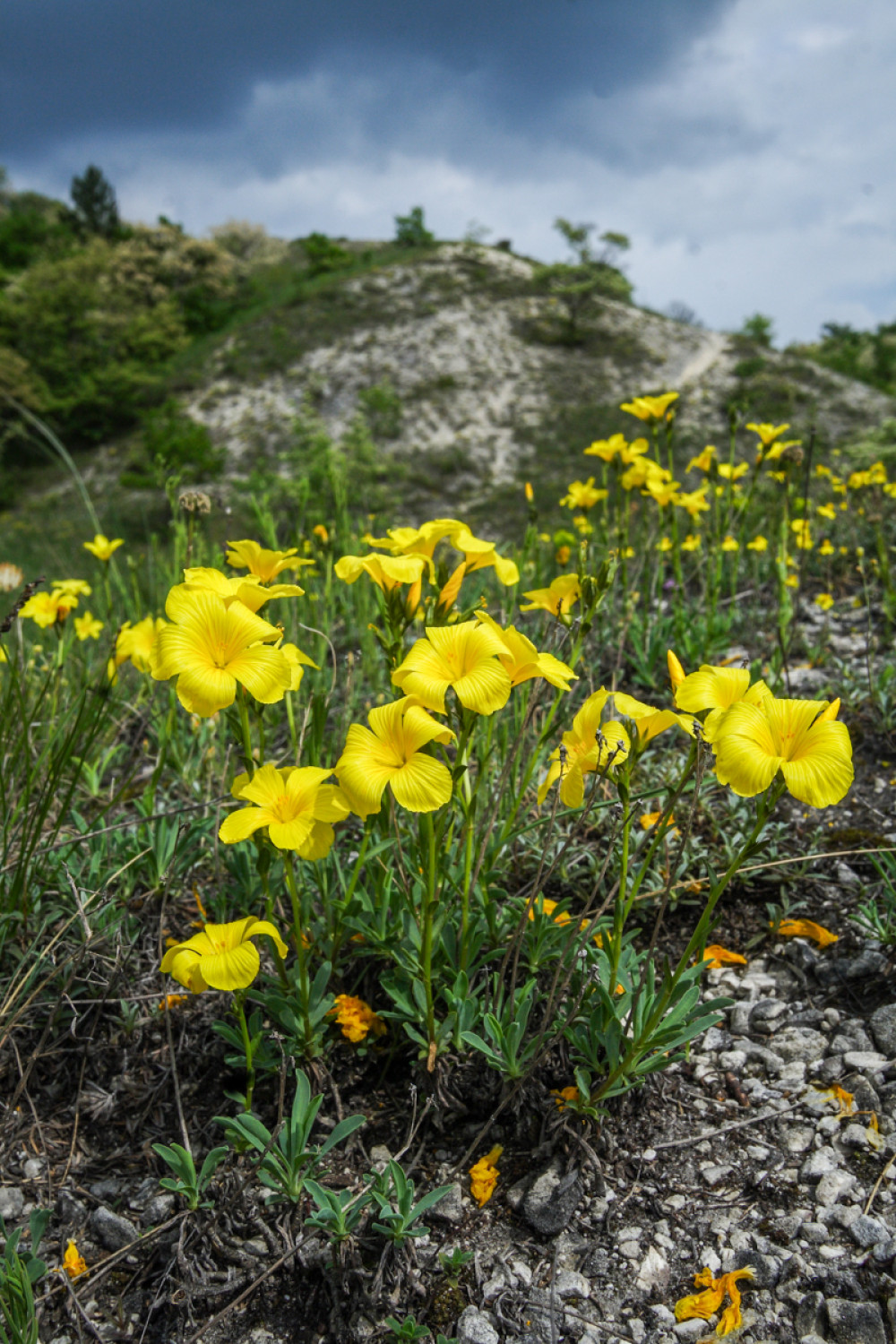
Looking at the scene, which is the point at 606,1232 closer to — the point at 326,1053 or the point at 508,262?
the point at 326,1053

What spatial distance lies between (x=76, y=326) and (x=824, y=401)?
19.4 meters

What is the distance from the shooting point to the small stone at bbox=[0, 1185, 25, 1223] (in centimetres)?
161

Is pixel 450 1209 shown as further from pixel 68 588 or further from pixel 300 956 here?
pixel 68 588

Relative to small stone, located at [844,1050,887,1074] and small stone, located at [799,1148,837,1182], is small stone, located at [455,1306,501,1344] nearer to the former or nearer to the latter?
small stone, located at [799,1148,837,1182]

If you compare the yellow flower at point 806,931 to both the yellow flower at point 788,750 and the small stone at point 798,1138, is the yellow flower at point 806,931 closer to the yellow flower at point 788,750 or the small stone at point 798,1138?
the small stone at point 798,1138

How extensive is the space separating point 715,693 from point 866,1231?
41.0 inches

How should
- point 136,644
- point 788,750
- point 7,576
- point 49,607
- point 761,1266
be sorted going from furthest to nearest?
1. point 49,607
2. point 7,576
3. point 136,644
4. point 761,1266
5. point 788,750

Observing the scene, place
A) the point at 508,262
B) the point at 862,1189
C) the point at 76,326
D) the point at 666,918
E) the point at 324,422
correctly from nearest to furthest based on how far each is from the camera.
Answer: the point at 862,1189 < the point at 666,918 < the point at 324,422 < the point at 76,326 < the point at 508,262

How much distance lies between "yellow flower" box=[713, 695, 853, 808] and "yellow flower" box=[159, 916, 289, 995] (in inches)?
32.9

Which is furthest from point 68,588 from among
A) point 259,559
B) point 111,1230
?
point 111,1230

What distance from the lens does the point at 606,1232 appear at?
4.76 ft

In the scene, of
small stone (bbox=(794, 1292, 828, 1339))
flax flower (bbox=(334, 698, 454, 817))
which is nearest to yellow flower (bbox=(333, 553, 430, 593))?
flax flower (bbox=(334, 698, 454, 817))

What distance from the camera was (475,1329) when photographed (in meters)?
1.31

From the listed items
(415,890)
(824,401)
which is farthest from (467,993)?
(824,401)
